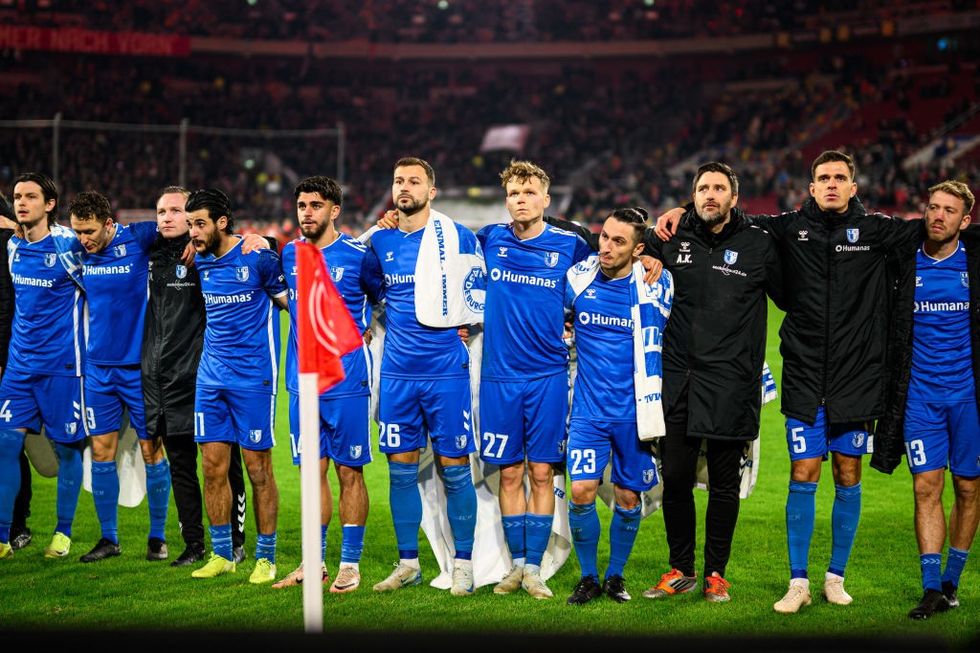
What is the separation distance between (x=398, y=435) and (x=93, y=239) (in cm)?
246

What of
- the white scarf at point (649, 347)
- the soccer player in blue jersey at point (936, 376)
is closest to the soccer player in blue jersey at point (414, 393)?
the white scarf at point (649, 347)

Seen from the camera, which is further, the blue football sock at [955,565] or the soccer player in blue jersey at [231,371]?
the soccer player in blue jersey at [231,371]

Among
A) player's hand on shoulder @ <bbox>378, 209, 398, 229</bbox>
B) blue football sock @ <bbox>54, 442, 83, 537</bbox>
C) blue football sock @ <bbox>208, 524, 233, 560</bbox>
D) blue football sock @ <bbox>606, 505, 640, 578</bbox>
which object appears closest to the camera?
blue football sock @ <bbox>606, 505, 640, 578</bbox>

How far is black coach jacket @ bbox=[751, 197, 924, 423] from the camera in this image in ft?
19.1

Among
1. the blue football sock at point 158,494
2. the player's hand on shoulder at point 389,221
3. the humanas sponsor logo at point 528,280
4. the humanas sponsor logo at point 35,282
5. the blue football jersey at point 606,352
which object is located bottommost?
the blue football sock at point 158,494

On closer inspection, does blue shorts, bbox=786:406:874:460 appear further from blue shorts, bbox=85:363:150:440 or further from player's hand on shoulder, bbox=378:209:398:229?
blue shorts, bbox=85:363:150:440

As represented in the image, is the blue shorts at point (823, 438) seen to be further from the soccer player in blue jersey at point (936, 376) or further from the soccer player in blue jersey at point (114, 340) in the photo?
the soccer player in blue jersey at point (114, 340)

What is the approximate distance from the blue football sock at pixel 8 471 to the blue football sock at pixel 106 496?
1.71 ft

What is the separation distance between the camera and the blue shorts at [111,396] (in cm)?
699

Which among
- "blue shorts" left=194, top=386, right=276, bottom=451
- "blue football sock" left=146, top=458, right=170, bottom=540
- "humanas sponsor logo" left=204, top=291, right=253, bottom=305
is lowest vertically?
"blue football sock" left=146, top=458, right=170, bottom=540

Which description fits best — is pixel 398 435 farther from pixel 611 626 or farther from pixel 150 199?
pixel 150 199

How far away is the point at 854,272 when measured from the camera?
5852 millimetres

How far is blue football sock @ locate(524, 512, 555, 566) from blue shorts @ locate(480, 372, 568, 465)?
340 millimetres

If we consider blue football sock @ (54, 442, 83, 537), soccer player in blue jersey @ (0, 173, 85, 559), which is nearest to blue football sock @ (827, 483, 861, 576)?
blue football sock @ (54, 442, 83, 537)
